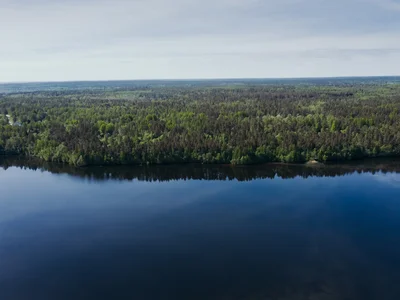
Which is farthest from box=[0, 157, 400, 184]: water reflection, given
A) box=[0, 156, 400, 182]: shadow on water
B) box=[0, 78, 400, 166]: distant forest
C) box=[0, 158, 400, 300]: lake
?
→ box=[0, 78, 400, 166]: distant forest

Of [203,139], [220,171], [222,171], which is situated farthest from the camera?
[203,139]

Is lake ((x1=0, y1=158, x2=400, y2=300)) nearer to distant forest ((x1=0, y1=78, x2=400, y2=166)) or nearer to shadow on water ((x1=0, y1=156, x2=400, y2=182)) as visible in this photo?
shadow on water ((x1=0, y1=156, x2=400, y2=182))

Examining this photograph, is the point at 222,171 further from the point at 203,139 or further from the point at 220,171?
the point at 203,139

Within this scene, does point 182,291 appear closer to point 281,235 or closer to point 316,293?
point 316,293

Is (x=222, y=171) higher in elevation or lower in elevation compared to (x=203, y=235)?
higher

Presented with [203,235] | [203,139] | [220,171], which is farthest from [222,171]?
[203,235]

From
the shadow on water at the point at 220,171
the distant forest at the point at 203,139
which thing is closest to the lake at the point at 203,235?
the shadow on water at the point at 220,171
